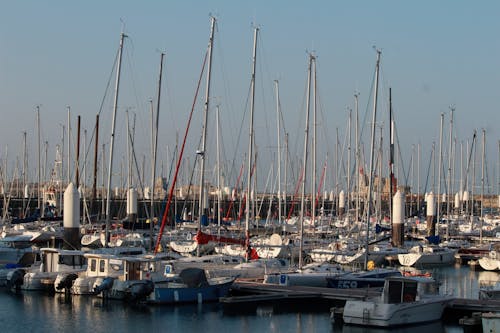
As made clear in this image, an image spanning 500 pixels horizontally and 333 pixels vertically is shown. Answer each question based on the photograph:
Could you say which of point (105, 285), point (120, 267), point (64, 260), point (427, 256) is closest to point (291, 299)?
point (120, 267)

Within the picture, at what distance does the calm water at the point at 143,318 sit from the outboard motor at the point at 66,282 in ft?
1.53

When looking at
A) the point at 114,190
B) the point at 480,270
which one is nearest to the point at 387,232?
the point at 480,270

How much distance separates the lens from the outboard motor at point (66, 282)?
122ft

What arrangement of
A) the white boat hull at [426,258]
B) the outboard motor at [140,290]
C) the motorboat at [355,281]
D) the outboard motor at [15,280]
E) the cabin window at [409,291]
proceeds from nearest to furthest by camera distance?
the cabin window at [409,291], the outboard motor at [140,290], the motorboat at [355,281], the outboard motor at [15,280], the white boat hull at [426,258]

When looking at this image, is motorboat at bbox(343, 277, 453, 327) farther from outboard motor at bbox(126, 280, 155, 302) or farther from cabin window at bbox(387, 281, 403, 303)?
outboard motor at bbox(126, 280, 155, 302)

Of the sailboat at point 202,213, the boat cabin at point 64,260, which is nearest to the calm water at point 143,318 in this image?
the boat cabin at point 64,260

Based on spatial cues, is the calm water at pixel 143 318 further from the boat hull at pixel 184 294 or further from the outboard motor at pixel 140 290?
the outboard motor at pixel 140 290

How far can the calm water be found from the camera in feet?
98.6

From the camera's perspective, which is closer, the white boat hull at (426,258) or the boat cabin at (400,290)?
the boat cabin at (400,290)

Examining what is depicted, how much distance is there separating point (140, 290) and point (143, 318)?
2.83 metres

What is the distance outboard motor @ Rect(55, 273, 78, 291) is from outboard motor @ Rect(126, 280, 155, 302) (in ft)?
11.8

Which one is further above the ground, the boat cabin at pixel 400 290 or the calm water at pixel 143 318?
the boat cabin at pixel 400 290

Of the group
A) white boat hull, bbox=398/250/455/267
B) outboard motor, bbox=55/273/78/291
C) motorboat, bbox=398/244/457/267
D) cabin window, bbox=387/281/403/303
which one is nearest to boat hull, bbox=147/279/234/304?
outboard motor, bbox=55/273/78/291

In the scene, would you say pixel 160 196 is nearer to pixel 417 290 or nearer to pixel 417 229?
pixel 417 229
